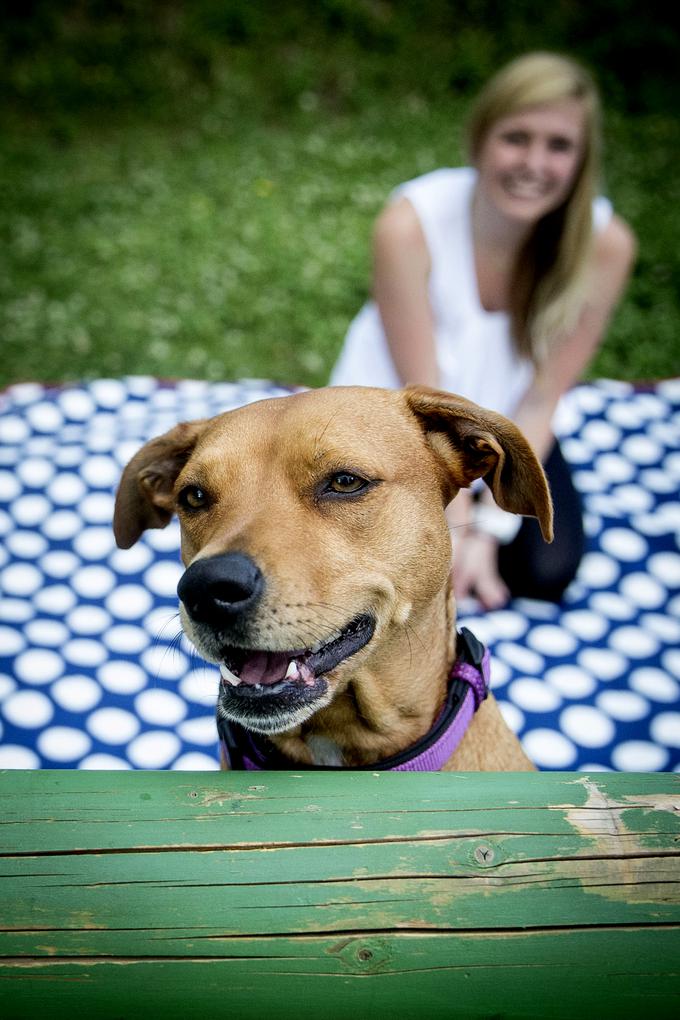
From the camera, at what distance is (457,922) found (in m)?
1.73

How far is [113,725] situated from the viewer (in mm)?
3523

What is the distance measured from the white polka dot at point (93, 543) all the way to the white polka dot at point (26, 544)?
0.53 feet

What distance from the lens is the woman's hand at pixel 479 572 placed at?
4.24m

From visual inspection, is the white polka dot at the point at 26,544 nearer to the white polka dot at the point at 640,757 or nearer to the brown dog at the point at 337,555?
the brown dog at the point at 337,555

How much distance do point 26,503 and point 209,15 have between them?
7504 mm

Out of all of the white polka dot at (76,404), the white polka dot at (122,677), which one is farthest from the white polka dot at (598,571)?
the white polka dot at (76,404)

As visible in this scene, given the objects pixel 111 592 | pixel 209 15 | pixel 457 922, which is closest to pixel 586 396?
pixel 111 592

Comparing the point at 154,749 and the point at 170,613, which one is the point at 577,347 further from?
the point at 154,749

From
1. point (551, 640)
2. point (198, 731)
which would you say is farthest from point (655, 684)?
point (198, 731)

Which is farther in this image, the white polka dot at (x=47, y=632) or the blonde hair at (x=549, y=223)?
the blonde hair at (x=549, y=223)

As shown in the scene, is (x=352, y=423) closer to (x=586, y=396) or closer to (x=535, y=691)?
(x=535, y=691)

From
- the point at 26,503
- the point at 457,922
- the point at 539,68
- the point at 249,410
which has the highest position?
the point at 539,68

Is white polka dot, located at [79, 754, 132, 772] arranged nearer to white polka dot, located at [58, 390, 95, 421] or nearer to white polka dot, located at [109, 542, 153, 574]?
white polka dot, located at [109, 542, 153, 574]

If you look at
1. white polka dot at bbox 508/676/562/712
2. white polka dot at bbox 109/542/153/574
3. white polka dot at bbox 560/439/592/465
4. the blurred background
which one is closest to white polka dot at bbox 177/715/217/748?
white polka dot at bbox 109/542/153/574
